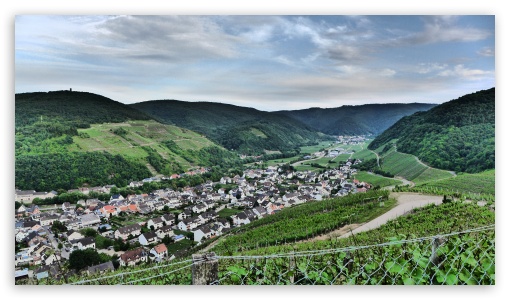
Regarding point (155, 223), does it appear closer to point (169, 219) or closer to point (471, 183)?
point (169, 219)

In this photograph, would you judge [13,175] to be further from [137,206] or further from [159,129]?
[159,129]

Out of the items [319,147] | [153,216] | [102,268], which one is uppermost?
[319,147]

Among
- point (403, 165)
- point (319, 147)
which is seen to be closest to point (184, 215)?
point (319, 147)

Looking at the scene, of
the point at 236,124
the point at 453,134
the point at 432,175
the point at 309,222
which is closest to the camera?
the point at 453,134

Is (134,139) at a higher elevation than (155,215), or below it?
higher

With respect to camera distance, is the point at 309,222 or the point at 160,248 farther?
the point at 309,222

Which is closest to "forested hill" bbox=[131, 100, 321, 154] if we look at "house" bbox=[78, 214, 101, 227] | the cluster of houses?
the cluster of houses

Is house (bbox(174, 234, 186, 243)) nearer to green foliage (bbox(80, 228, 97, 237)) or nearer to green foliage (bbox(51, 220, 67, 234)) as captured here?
green foliage (bbox(80, 228, 97, 237))
